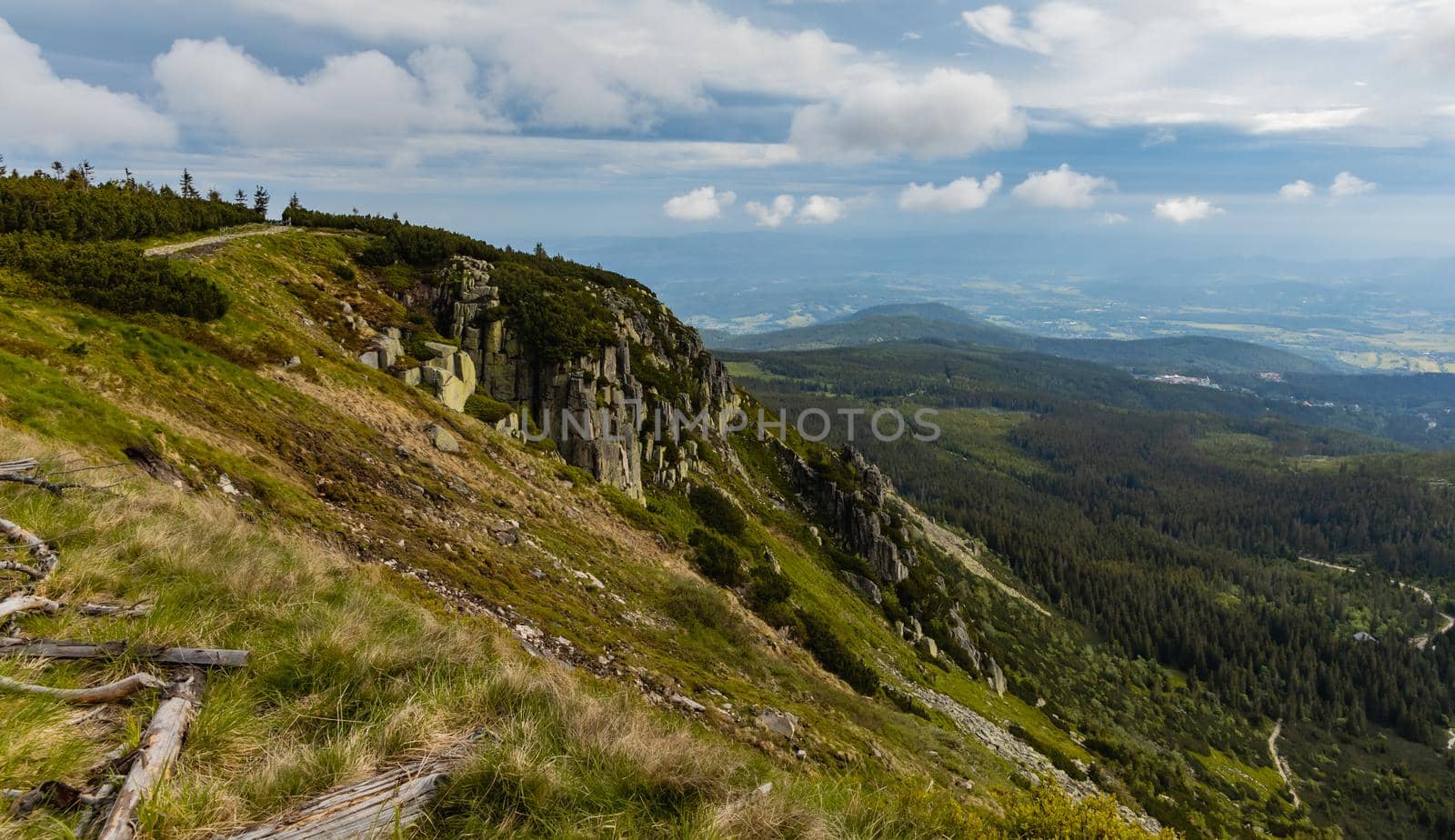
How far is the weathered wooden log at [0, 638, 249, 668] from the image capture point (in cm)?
532

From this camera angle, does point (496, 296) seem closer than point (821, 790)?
No

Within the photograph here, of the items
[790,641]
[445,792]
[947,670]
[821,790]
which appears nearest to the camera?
[445,792]

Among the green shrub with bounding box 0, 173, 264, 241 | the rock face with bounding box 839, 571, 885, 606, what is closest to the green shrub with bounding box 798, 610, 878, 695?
the rock face with bounding box 839, 571, 885, 606

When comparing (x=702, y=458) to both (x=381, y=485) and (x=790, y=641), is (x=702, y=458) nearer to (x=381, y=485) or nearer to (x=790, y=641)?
(x=790, y=641)

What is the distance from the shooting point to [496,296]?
175 feet

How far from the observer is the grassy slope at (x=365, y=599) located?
Answer: 203 inches

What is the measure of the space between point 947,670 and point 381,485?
57.3 m

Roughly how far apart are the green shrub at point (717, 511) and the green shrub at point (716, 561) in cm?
836

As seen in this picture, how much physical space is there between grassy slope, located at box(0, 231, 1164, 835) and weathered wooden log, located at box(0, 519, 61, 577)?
237 millimetres

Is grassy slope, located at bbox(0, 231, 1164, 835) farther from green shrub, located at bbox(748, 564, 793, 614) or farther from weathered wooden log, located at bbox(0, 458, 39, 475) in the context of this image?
green shrub, located at bbox(748, 564, 793, 614)

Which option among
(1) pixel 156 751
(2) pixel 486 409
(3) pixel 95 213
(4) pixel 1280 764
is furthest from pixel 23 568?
(4) pixel 1280 764

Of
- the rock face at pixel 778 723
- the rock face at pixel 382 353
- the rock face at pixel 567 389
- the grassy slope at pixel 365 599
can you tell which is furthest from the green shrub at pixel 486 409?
the rock face at pixel 778 723

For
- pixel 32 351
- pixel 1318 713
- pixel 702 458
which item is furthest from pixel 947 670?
pixel 1318 713

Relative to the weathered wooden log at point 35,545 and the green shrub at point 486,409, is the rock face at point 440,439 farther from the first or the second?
the weathered wooden log at point 35,545
